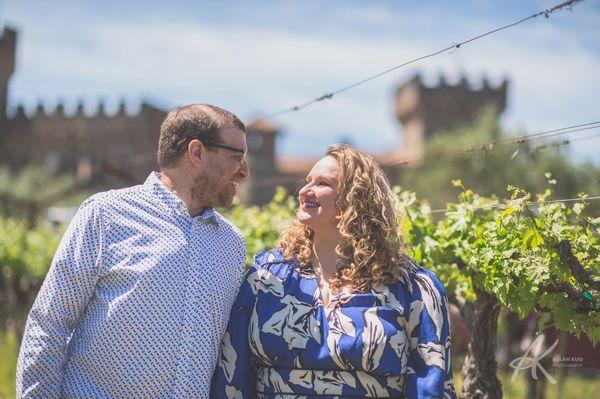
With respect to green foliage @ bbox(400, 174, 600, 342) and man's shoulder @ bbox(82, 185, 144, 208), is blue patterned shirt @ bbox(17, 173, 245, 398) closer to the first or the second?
man's shoulder @ bbox(82, 185, 144, 208)

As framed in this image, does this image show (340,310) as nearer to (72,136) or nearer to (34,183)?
(34,183)

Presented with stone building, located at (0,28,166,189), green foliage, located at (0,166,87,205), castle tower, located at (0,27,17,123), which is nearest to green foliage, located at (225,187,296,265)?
green foliage, located at (0,166,87,205)

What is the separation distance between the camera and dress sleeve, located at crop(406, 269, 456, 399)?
3.11 m

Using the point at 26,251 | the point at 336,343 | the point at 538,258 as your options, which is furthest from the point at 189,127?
the point at 26,251

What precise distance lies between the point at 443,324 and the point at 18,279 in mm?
13433

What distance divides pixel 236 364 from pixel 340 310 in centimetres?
47

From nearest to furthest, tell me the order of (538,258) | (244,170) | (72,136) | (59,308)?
(59,308)
(244,170)
(538,258)
(72,136)

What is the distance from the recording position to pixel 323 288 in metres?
3.40

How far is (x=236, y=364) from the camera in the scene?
3.34 metres

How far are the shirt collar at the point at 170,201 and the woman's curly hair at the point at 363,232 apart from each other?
1.20 ft

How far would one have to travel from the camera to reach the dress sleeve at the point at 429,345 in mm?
3113

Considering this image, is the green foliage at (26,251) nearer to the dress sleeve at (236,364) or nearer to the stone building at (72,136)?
the dress sleeve at (236,364)

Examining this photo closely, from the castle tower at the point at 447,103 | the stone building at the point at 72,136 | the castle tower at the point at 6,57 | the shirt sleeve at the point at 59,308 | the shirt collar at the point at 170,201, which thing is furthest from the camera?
the stone building at the point at 72,136

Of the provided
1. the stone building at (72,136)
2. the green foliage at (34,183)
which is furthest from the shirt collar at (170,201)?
the stone building at (72,136)
